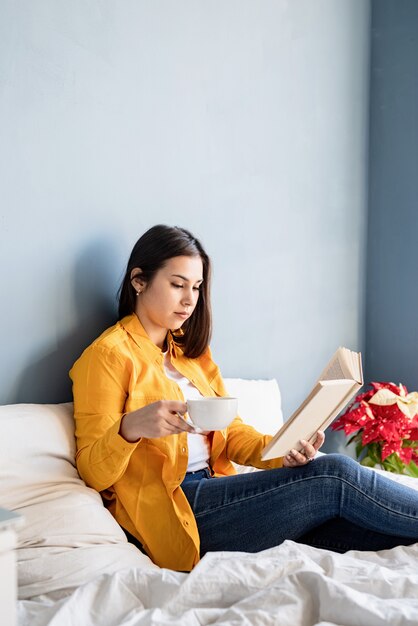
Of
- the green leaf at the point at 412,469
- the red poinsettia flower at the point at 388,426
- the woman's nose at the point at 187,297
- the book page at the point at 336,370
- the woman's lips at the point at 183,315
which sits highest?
the woman's nose at the point at 187,297

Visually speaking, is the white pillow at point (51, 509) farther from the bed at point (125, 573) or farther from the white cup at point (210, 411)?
the white cup at point (210, 411)

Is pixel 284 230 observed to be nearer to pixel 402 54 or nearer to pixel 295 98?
pixel 295 98

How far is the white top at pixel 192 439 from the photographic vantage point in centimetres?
186

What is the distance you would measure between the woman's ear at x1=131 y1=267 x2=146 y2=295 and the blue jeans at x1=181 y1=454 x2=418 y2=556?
51 centimetres

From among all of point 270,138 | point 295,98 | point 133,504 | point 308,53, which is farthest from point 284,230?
point 133,504

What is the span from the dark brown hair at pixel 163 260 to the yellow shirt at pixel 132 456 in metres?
0.14

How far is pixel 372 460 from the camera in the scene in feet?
9.23

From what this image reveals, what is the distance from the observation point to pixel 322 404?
5.21 ft

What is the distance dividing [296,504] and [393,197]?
1932 millimetres

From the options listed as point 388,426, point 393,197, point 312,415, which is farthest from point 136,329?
point 393,197

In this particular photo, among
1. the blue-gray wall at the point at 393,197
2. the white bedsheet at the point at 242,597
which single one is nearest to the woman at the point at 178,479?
the white bedsheet at the point at 242,597

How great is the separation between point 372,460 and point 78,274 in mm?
1480

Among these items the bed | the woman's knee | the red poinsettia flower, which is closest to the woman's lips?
the bed

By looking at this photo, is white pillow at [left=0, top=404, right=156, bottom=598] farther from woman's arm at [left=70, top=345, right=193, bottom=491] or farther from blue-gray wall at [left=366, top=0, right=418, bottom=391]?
blue-gray wall at [left=366, top=0, right=418, bottom=391]
